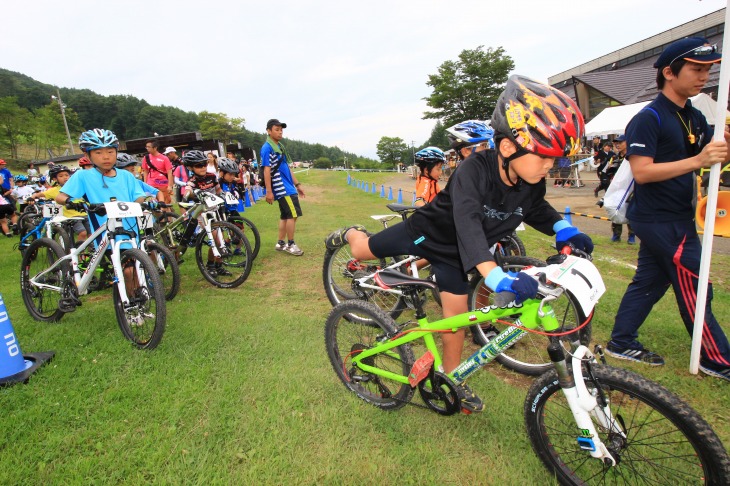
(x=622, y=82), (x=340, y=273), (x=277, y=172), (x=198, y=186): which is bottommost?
(x=340, y=273)

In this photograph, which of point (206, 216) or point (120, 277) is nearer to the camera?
point (120, 277)

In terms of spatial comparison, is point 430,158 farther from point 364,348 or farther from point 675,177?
point 364,348

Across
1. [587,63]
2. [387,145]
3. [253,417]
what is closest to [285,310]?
[253,417]

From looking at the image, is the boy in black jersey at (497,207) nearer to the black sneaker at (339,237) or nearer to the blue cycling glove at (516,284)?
the blue cycling glove at (516,284)

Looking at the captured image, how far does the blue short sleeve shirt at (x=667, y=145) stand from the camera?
2.82 meters

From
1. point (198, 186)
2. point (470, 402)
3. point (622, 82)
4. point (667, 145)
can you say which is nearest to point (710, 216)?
point (667, 145)

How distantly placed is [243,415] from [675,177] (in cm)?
370

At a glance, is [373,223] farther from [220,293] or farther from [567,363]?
[567,363]

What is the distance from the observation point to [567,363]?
184cm

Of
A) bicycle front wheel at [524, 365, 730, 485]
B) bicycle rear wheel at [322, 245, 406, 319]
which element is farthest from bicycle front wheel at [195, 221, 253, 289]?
bicycle front wheel at [524, 365, 730, 485]

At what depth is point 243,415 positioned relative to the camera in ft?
8.90

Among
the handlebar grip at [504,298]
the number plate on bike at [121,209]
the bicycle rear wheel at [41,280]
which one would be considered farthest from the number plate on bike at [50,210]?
the handlebar grip at [504,298]

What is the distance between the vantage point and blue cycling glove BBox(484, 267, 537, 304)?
1.70 metres

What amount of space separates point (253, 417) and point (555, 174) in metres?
22.1
